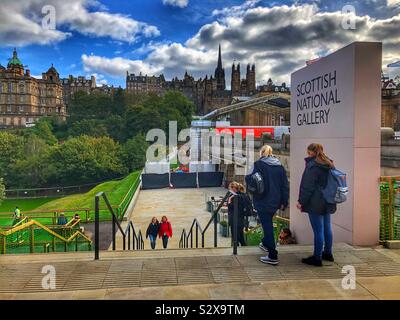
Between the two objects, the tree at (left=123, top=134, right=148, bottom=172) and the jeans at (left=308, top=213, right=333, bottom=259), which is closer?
the jeans at (left=308, top=213, right=333, bottom=259)

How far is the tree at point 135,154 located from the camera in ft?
175

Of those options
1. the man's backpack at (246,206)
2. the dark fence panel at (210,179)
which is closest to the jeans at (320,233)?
the man's backpack at (246,206)

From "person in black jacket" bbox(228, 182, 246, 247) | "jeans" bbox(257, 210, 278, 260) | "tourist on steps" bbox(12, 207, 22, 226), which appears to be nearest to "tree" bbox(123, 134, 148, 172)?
"tourist on steps" bbox(12, 207, 22, 226)

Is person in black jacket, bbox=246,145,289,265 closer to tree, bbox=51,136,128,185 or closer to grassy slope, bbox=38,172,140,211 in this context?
grassy slope, bbox=38,172,140,211

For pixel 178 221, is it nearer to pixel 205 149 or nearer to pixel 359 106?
pixel 359 106

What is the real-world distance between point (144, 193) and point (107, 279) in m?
24.8

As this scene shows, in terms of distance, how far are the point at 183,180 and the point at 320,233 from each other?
27680mm

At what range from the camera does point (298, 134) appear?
23.2 ft

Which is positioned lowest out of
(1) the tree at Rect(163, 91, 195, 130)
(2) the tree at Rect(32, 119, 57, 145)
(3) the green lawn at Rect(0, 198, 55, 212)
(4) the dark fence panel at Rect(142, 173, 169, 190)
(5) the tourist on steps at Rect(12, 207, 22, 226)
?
(3) the green lawn at Rect(0, 198, 55, 212)

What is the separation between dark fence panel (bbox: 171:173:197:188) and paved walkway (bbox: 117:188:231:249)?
140cm

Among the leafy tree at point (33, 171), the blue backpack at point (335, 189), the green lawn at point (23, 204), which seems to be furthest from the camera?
the leafy tree at point (33, 171)

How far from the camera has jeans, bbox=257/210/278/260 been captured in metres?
4.71

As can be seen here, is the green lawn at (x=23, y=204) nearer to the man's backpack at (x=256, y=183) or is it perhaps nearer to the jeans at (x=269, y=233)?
the jeans at (x=269, y=233)

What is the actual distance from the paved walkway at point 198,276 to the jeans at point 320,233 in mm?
199
